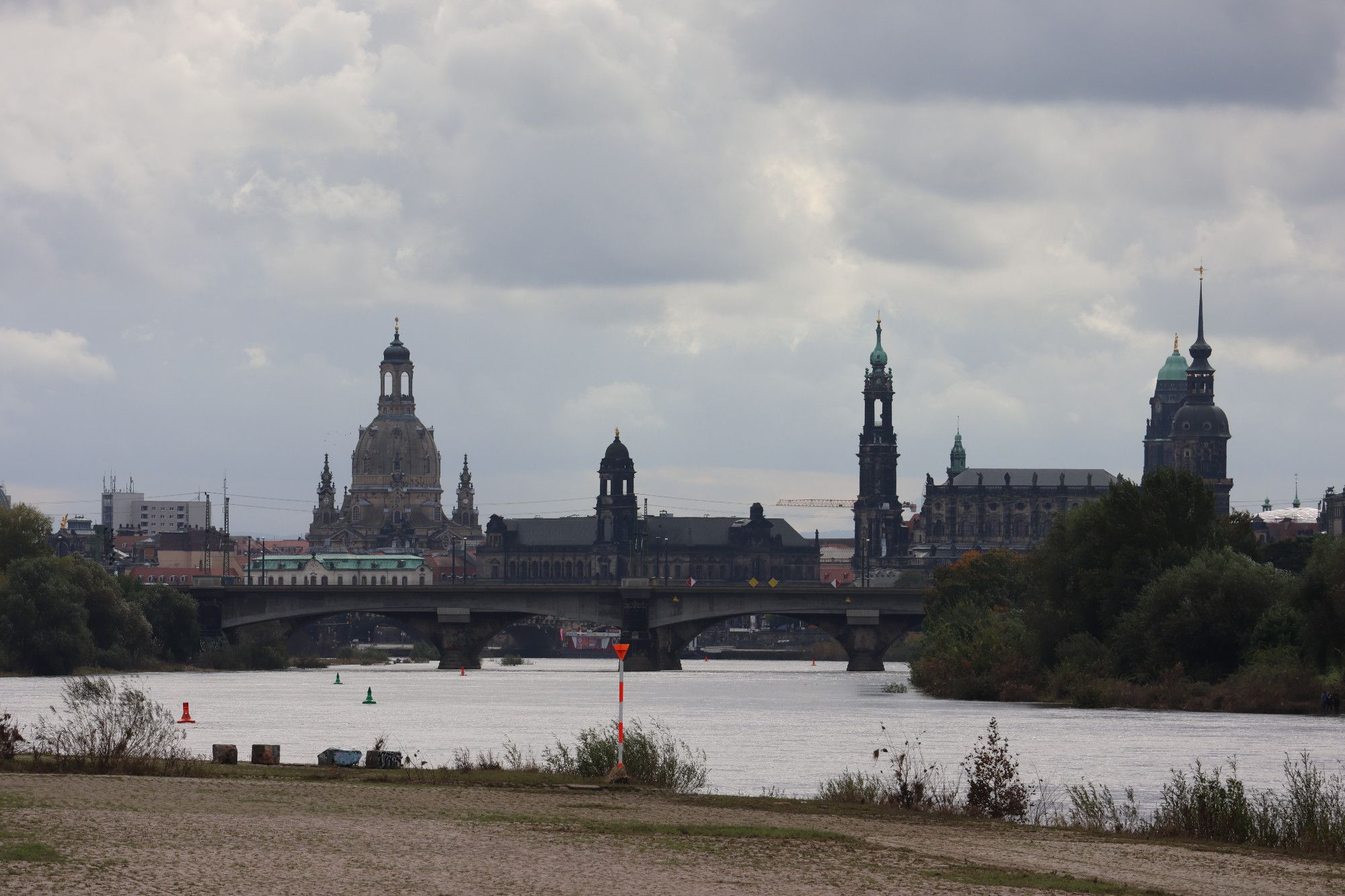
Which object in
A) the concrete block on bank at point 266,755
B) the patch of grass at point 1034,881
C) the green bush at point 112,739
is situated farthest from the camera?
the concrete block on bank at point 266,755

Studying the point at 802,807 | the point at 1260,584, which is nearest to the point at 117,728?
the point at 802,807

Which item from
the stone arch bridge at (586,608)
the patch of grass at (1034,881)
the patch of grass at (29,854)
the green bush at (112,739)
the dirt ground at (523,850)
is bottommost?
the patch of grass at (1034,881)

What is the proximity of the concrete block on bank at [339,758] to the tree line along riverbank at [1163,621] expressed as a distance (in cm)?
3437

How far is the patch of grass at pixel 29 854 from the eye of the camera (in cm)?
1945

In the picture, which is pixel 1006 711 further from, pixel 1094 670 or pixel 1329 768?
pixel 1329 768

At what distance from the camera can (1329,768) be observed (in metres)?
41.2

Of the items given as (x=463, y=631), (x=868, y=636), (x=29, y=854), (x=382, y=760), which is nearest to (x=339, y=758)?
(x=382, y=760)

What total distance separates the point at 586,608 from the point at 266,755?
97.7 m

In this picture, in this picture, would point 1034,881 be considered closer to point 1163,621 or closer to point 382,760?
point 382,760

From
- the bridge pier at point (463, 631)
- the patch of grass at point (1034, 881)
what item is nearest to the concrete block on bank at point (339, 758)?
the patch of grass at point (1034, 881)

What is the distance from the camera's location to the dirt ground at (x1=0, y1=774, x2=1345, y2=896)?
1945cm

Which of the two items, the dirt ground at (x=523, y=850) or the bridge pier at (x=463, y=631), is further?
the bridge pier at (x=463, y=631)

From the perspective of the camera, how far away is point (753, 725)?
62.0m

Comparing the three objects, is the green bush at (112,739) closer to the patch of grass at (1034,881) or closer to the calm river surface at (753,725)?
the calm river surface at (753,725)
